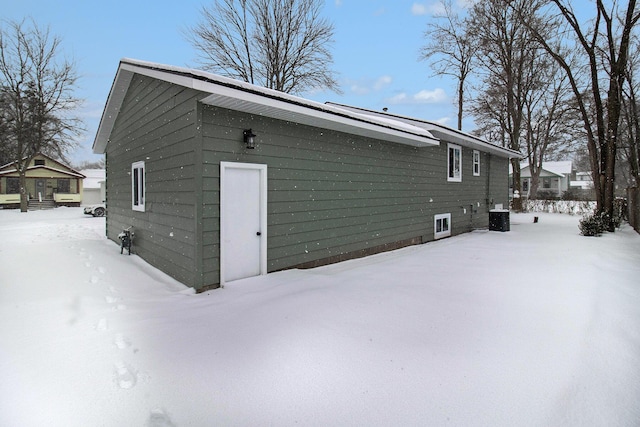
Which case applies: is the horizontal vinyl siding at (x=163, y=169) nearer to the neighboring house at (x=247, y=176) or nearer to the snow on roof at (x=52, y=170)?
the neighboring house at (x=247, y=176)

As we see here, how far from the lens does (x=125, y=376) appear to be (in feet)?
8.95

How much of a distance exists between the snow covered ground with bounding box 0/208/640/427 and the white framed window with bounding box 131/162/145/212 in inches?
88.8

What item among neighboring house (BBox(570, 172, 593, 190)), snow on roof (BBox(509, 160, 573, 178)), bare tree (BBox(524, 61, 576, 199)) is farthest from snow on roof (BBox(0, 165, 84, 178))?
neighboring house (BBox(570, 172, 593, 190))

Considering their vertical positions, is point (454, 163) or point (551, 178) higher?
point (551, 178)

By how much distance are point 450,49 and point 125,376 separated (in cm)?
2735

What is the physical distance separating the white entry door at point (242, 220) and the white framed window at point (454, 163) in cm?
831

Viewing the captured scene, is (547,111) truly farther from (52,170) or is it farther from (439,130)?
(52,170)

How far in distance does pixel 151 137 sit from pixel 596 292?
26.1 feet

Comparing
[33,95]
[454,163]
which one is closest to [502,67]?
[454,163]

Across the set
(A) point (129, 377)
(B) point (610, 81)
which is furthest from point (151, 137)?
(B) point (610, 81)

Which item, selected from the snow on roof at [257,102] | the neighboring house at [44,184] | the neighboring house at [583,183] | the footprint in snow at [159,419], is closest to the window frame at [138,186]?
the snow on roof at [257,102]

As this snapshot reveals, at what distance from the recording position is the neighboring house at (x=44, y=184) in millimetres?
27400

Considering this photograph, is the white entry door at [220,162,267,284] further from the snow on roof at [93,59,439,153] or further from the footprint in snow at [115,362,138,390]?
the footprint in snow at [115,362,138,390]

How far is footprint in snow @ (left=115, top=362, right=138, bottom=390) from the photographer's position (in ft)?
8.54
